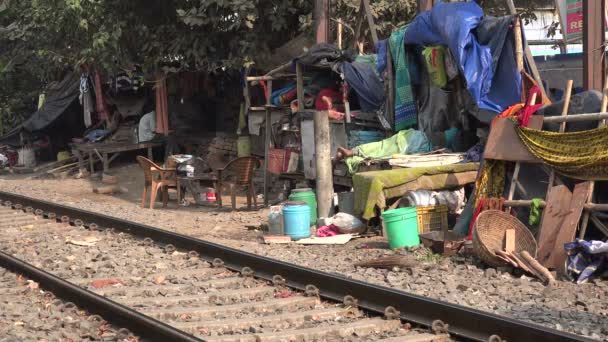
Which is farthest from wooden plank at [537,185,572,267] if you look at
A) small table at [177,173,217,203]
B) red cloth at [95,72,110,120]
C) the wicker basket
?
red cloth at [95,72,110,120]

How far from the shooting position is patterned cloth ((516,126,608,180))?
8.83 metres

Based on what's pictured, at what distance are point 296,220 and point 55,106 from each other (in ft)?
58.2

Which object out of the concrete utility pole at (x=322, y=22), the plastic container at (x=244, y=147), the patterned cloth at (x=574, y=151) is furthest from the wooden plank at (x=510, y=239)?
the plastic container at (x=244, y=147)

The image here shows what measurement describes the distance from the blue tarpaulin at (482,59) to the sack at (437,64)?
0.31 meters

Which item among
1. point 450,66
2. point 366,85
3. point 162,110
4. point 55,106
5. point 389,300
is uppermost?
point 450,66

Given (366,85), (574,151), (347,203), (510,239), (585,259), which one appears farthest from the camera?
(366,85)

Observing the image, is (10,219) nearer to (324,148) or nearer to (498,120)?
(324,148)

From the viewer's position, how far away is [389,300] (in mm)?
6523

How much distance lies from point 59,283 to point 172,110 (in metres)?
16.1

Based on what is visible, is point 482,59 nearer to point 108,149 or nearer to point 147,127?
point 147,127

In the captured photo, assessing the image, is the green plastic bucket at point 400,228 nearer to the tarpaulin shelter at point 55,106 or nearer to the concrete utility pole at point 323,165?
the concrete utility pole at point 323,165

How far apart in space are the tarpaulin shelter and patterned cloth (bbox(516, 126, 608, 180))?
19623 millimetres

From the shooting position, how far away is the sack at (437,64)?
43.1ft

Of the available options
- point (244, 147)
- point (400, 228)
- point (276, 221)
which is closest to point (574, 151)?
point (400, 228)
